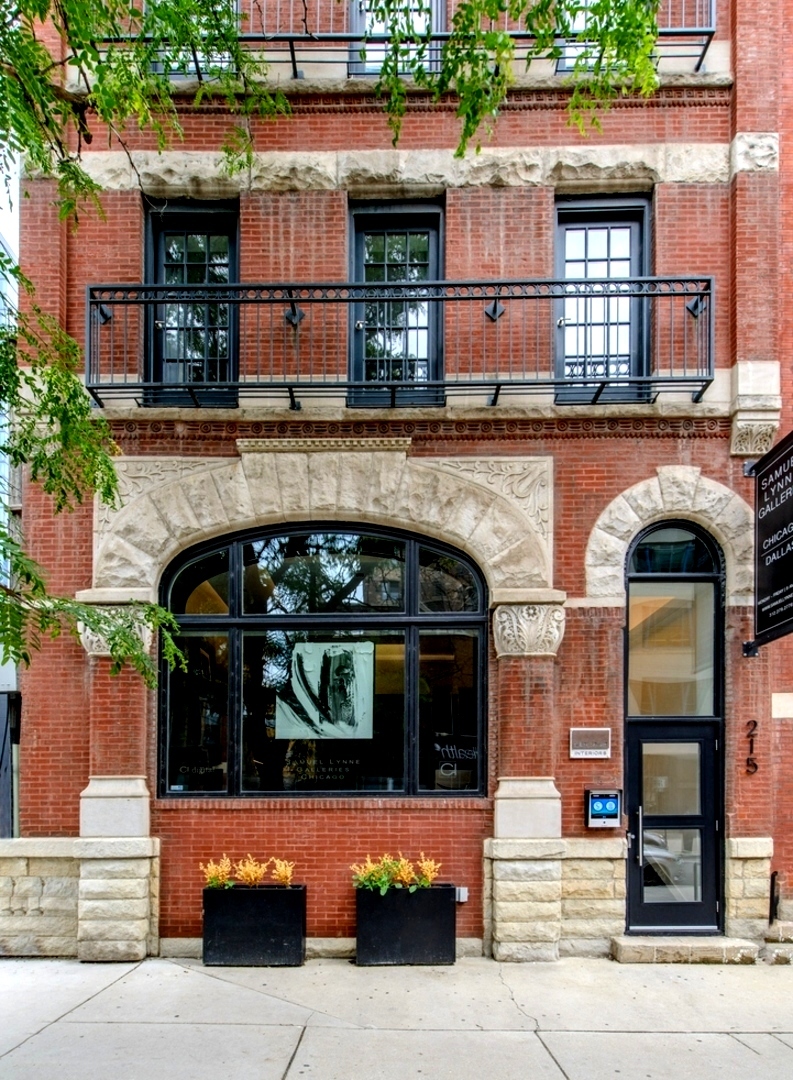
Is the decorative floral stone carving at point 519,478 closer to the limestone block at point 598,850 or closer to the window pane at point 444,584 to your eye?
the window pane at point 444,584

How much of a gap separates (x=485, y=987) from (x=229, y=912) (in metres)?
2.48

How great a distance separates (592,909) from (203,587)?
5.14 meters

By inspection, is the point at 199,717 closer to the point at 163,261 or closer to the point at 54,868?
the point at 54,868

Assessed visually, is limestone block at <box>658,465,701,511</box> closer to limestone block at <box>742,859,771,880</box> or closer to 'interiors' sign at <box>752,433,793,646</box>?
'interiors' sign at <box>752,433,793,646</box>

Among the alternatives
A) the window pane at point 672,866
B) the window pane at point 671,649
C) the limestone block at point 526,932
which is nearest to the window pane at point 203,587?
the limestone block at point 526,932

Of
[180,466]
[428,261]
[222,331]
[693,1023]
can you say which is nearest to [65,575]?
[180,466]

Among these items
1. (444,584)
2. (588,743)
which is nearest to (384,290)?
(444,584)

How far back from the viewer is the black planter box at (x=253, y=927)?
755 cm

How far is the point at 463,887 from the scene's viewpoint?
7.93 meters

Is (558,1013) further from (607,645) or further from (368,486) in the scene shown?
(368,486)

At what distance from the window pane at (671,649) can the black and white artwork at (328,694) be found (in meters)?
2.77

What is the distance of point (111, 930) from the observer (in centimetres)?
776

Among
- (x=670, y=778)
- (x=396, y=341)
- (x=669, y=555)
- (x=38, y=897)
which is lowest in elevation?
(x=38, y=897)

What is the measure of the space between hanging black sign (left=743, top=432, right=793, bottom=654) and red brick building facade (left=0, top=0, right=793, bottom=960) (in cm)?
34
